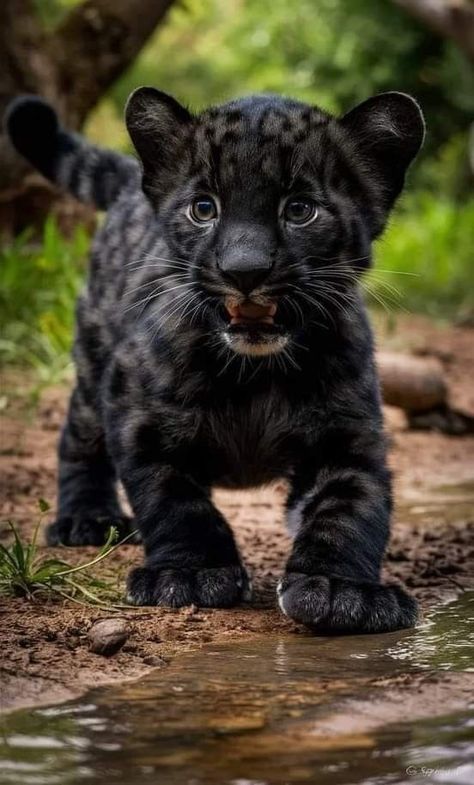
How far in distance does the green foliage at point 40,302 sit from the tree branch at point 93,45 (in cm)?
138

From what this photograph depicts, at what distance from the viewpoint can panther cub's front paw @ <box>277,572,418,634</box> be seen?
3678 mm

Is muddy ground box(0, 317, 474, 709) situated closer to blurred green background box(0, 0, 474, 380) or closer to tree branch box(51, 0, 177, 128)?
blurred green background box(0, 0, 474, 380)

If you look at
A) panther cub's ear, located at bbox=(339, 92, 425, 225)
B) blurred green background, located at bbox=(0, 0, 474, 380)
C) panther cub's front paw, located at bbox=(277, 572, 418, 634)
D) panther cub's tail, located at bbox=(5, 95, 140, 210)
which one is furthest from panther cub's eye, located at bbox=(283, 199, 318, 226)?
blurred green background, located at bbox=(0, 0, 474, 380)

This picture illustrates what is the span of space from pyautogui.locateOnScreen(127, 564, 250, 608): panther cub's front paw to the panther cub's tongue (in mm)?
713

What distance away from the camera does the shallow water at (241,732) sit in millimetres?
2465

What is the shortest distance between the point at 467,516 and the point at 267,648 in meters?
2.22

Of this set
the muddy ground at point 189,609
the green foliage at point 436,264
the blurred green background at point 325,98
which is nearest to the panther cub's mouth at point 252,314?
the muddy ground at point 189,609

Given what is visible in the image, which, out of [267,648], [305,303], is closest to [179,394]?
[305,303]

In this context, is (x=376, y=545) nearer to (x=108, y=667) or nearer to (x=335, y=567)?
(x=335, y=567)

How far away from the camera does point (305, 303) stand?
4.06m

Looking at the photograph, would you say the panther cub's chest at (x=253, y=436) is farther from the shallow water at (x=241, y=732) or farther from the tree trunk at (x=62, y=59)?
the tree trunk at (x=62, y=59)

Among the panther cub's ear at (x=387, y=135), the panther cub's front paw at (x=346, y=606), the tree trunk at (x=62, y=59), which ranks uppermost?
the tree trunk at (x=62, y=59)

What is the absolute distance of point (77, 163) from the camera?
590cm

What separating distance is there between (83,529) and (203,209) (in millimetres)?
1504
